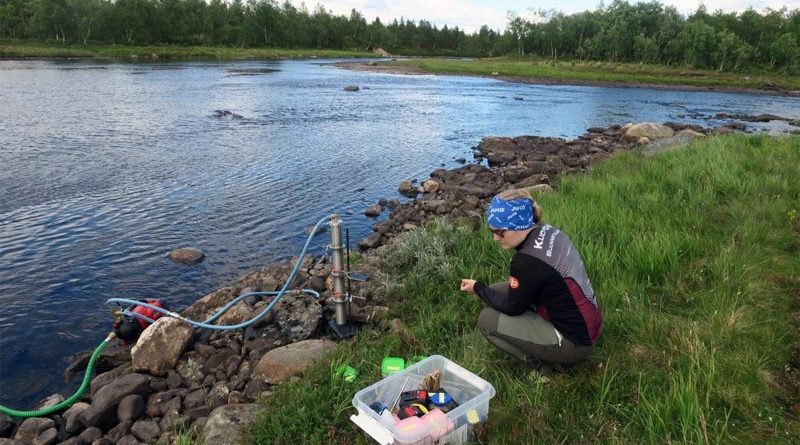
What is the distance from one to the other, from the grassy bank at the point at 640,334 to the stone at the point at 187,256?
4752 mm

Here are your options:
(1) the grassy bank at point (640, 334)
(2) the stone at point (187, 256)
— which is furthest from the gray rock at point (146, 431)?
(2) the stone at point (187, 256)

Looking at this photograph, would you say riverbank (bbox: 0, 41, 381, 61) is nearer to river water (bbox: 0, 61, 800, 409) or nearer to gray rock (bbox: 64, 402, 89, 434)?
river water (bbox: 0, 61, 800, 409)

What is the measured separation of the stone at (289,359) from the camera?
5902mm

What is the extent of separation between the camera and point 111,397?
5.95m

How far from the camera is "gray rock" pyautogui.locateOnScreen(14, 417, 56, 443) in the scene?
5691mm

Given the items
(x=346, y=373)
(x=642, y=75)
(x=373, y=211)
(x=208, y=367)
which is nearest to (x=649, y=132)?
(x=373, y=211)

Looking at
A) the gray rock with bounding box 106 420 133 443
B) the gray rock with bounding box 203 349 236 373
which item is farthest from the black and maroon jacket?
the gray rock with bounding box 106 420 133 443

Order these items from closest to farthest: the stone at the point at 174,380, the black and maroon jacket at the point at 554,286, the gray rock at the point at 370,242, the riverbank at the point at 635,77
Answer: the black and maroon jacket at the point at 554,286, the stone at the point at 174,380, the gray rock at the point at 370,242, the riverbank at the point at 635,77

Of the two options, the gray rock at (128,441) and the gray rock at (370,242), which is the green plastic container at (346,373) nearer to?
the gray rock at (128,441)

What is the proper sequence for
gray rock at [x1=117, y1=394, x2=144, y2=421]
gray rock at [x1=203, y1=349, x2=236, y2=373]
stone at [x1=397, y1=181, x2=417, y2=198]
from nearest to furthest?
gray rock at [x1=117, y1=394, x2=144, y2=421] → gray rock at [x1=203, y1=349, x2=236, y2=373] → stone at [x1=397, y1=181, x2=417, y2=198]

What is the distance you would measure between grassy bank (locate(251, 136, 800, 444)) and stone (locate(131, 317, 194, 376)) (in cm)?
246

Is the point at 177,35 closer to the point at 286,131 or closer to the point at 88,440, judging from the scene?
the point at 286,131

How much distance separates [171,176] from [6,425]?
12.1 m

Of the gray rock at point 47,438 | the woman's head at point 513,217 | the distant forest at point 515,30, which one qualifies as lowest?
the gray rock at point 47,438
